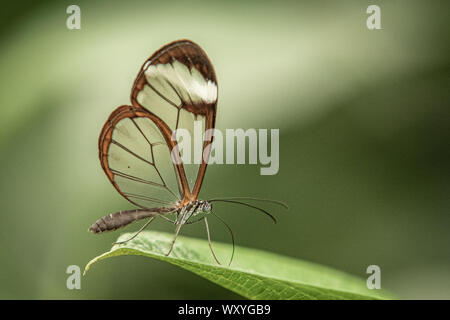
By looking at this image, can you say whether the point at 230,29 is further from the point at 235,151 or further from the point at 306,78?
the point at 235,151

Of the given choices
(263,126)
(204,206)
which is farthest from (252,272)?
(263,126)

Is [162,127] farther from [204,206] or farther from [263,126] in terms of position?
[263,126]

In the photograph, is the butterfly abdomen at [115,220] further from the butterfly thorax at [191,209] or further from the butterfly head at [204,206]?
the butterfly head at [204,206]

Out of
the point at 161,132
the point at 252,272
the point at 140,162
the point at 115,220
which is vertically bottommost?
the point at 252,272

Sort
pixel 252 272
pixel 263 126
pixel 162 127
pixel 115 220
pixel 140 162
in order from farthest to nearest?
pixel 263 126 → pixel 140 162 → pixel 162 127 → pixel 115 220 → pixel 252 272

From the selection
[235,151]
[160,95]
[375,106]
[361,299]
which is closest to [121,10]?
[235,151]

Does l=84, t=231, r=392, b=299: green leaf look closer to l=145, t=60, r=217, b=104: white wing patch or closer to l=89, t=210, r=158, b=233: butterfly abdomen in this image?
l=89, t=210, r=158, b=233: butterfly abdomen
